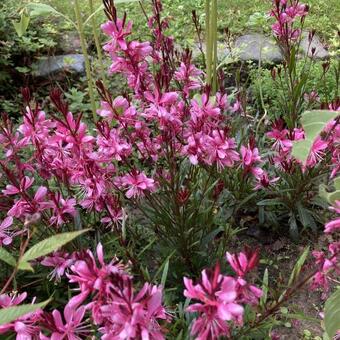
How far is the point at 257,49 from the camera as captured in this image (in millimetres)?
4023

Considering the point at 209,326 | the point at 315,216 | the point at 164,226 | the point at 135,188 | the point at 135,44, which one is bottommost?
the point at 315,216

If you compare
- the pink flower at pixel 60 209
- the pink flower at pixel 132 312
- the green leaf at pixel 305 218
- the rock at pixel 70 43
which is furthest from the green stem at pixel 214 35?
the rock at pixel 70 43

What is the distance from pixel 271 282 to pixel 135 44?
116cm

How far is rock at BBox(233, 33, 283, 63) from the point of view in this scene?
12.7 ft

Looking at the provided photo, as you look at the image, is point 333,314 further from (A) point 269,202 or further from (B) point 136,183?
(A) point 269,202

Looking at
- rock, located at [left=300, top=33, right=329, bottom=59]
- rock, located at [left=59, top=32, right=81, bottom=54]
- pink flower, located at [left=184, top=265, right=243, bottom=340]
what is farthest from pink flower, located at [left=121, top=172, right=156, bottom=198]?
rock, located at [left=59, top=32, right=81, bottom=54]

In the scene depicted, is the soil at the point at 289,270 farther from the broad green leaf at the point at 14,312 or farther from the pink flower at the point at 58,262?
the broad green leaf at the point at 14,312

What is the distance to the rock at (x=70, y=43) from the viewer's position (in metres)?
4.36

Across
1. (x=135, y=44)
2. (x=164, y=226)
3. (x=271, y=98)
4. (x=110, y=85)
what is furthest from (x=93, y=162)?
(x=110, y=85)

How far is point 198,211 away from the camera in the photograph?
1.85m

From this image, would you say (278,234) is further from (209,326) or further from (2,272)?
(209,326)

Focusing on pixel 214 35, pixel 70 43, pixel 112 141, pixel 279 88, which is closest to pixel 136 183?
pixel 112 141

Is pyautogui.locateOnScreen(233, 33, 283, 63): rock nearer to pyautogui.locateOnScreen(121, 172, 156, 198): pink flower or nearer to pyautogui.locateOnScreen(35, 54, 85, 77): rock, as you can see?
pyautogui.locateOnScreen(35, 54, 85, 77): rock

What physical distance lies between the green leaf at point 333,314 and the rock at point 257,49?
2681 mm
